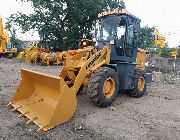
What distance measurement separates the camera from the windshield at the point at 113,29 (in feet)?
28.0

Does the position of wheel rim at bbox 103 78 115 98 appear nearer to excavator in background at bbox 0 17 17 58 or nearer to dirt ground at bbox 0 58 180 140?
dirt ground at bbox 0 58 180 140

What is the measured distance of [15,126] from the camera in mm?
5973

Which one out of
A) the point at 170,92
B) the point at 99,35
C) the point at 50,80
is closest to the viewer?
the point at 50,80

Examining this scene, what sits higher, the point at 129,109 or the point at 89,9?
the point at 89,9

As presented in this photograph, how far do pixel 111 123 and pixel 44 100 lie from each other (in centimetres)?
173

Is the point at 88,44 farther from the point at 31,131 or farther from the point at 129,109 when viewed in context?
the point at 31,131

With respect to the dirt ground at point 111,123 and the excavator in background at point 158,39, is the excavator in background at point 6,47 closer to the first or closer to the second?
the excavator in background at point 158,39

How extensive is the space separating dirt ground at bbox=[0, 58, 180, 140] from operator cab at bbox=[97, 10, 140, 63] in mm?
1403

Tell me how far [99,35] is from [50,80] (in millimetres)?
2873

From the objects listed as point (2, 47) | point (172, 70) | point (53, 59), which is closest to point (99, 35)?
point (53, 59)

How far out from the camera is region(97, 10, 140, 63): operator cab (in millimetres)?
8516

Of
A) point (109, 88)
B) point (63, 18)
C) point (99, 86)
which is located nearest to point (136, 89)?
point (109, 88)

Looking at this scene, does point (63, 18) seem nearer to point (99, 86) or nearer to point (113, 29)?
point (113, 29)

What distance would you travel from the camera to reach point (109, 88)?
770cm
